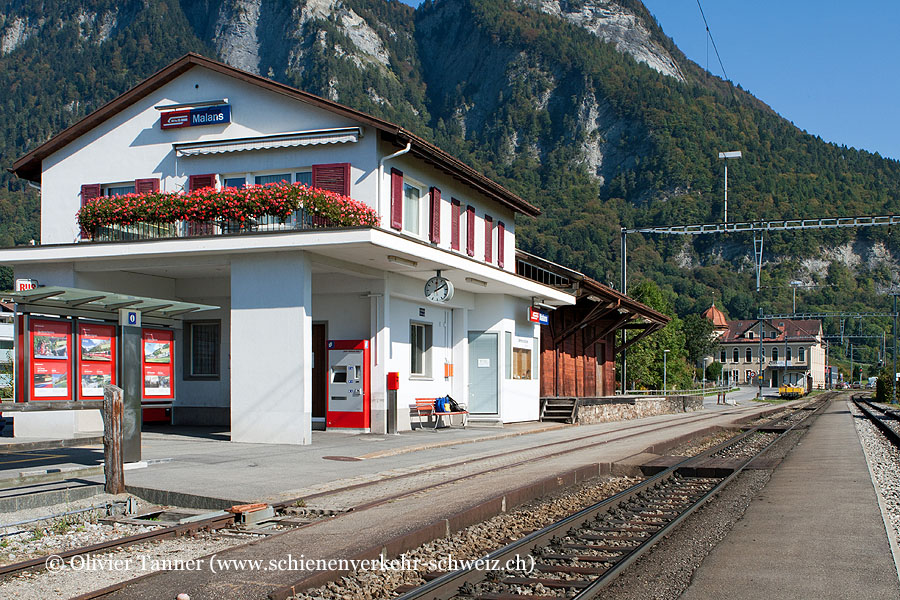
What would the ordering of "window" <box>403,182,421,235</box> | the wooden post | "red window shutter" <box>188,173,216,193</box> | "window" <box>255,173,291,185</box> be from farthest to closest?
"window" <box>403,182,421,235</box>
"red window shutter" <box>188,173,216,193</box>
"window" <box>255,173,291,185</box>
the wooden post

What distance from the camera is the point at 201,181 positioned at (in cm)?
2181

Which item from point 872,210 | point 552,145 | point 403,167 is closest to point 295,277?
point 403,167

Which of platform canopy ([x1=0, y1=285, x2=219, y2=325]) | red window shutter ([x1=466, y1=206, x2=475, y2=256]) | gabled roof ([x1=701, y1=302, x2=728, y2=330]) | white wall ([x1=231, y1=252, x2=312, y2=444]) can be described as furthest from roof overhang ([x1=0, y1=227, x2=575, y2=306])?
gabled roof ([x1=701, y1=302, x2=728, y2=330])

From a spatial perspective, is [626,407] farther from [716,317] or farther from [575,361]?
[716,317]

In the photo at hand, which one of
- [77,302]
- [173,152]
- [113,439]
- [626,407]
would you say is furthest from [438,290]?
[626,407]

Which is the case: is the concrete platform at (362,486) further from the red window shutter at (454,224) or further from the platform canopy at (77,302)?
the red window shutter at (454,224)

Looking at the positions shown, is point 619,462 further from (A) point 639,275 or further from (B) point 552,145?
(B) point 552,145

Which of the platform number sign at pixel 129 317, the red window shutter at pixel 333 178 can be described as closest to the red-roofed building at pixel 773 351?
the red window shutter at pixel 333 178

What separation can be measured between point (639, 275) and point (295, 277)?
128 meters

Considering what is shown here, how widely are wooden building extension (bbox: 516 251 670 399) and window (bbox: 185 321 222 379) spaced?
11.9 meters

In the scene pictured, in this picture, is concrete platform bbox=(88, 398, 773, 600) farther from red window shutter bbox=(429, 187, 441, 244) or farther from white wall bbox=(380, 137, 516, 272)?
white wall bbox=(380, 137, 516, 272)

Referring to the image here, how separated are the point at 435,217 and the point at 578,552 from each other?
15.9 metres

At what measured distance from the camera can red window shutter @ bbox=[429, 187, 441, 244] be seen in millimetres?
23750

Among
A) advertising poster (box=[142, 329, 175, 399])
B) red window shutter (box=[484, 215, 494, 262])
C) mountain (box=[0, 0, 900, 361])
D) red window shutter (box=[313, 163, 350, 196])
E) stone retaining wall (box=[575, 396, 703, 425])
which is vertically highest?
mountain (box=[0, 0, 900, 361])
